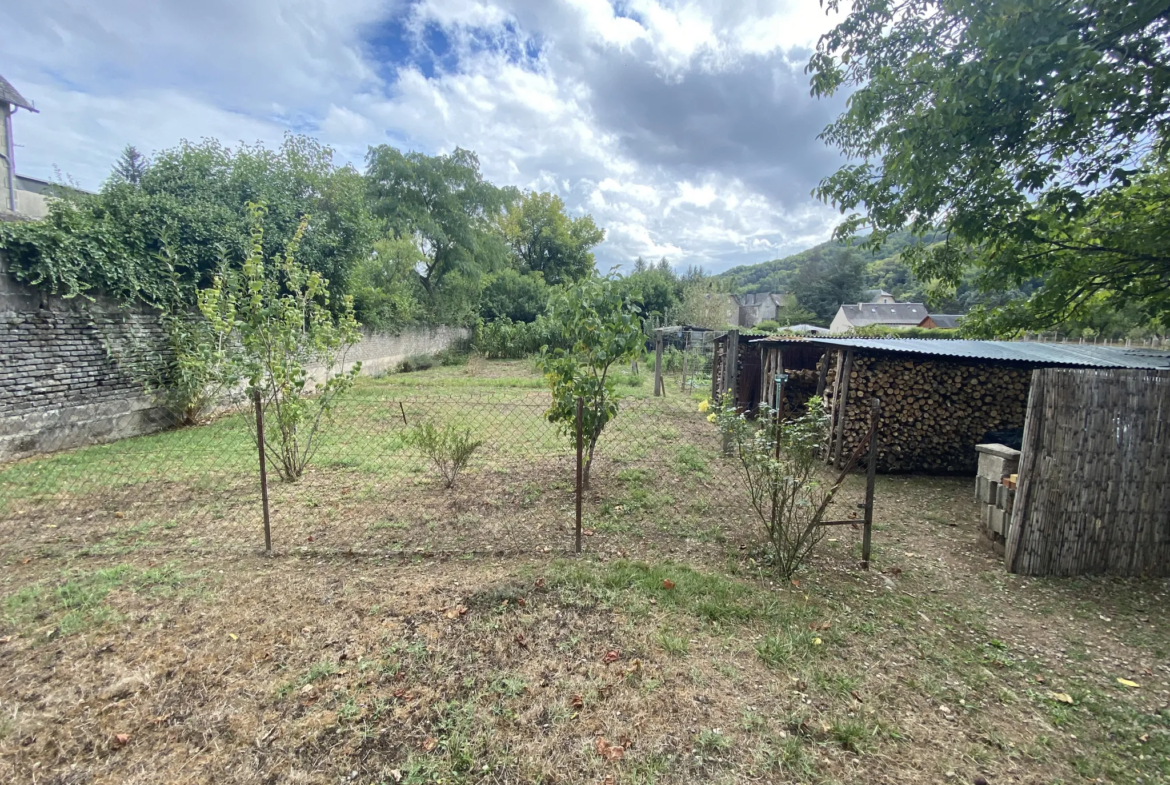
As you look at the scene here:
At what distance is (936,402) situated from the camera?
17.8ft

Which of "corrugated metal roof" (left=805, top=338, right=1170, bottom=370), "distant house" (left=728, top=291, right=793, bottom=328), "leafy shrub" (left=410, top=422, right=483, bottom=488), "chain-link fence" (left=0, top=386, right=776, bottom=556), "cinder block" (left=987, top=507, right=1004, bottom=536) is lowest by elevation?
"chain-link fence" (left=0, top=386, right=776, bottom=556)

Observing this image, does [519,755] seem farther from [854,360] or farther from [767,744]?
[854,360]

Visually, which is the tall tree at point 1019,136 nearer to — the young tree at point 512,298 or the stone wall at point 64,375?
Answer: the stone wall at point 64,375

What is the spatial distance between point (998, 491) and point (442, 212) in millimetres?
19409

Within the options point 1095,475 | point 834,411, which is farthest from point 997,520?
point 834,411

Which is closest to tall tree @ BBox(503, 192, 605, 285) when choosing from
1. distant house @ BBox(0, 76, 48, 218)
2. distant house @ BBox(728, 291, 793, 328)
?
distant house @ BBox(0, 76, 48, 218)

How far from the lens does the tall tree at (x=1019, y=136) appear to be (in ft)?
10.7

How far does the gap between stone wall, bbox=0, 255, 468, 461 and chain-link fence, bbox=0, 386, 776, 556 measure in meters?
0.37

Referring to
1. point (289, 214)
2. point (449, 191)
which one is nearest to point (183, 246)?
point (289, 214)

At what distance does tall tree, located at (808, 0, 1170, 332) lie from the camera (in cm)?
326

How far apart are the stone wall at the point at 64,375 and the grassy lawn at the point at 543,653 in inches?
97.6

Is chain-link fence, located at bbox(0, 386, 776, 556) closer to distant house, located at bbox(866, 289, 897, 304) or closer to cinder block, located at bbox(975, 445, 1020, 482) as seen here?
cinder block, located at bbox(975, 445, 1020, 482)

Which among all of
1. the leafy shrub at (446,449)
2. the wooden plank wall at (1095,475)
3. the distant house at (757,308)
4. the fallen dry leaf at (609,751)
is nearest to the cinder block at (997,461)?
the wooden plank wall at (1095,475)

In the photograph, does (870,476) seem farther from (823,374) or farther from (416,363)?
(416,363)
